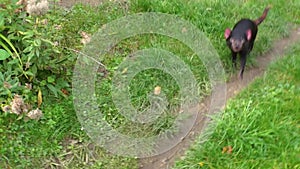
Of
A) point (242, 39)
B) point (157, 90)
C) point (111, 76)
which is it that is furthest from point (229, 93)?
point (111, 76)

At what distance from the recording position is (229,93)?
3.65 m

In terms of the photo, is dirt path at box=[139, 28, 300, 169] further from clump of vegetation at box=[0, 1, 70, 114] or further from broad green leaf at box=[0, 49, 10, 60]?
broad green leaf at box=[0, 49, 10, 60]

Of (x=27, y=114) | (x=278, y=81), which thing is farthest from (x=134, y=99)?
(x=278, y=81)

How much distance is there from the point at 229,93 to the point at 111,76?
90 centimetres

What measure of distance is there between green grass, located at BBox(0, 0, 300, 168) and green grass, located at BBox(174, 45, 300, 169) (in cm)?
5

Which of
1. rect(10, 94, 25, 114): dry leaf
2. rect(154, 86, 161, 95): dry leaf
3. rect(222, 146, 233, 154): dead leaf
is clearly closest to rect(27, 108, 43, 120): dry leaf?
rect(10, 94, 25, 114): dry leaf

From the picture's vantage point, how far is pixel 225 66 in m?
3.86

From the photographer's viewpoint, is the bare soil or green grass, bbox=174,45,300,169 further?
the bare soil

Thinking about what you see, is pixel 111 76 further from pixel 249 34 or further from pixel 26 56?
pixel 249 34

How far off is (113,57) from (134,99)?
0.52 metres

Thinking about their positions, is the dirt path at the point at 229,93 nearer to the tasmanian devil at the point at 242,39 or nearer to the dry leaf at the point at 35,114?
the tasmanian devil at the point at 242,39

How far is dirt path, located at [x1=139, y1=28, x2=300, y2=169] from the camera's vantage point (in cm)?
316

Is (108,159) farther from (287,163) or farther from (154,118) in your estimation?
(287,163)

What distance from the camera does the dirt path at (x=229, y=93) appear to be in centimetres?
316
